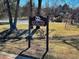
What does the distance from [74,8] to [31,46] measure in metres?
12.3

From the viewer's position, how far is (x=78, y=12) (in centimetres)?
2422

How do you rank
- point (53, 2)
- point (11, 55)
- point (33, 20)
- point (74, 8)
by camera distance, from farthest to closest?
point (53, 2), point (74, 8), point (33, 20), point (11, 55)

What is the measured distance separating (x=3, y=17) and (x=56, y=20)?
1256 cm

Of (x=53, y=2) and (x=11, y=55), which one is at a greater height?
(x=53, y=2)

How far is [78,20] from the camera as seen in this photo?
2503 cm

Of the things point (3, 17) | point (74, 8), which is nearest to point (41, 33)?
point (74, 8)

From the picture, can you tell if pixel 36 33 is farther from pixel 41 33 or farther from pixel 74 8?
pixel 74 8

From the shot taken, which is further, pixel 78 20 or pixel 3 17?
pixel 3 17

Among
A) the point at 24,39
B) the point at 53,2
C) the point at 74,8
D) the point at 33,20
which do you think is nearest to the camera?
the point at 33,20

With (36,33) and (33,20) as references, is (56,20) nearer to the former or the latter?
(36,33)

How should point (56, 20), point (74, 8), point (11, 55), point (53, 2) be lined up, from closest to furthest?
point (11, 55), point (74, 8), point (53, 2), point (56, 20)

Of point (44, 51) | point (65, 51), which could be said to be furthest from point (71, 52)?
point (44, 51)

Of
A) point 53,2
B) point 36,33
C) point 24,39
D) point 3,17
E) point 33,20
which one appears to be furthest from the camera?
point 3,17

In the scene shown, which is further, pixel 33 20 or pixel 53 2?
pixel 53 2
